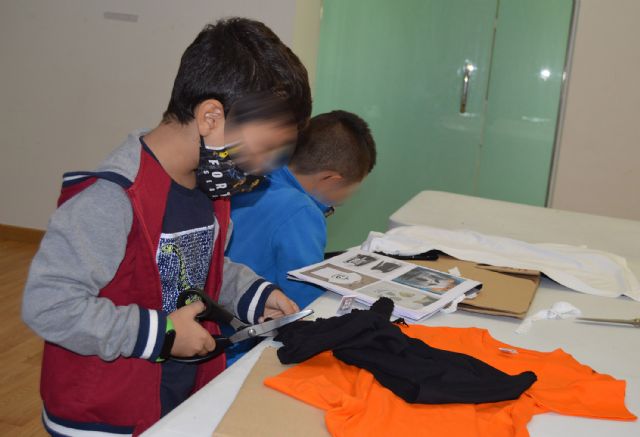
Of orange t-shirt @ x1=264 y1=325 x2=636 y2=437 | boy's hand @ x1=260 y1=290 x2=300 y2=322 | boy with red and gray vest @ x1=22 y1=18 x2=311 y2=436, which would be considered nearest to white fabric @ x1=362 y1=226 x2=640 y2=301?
boy's hand @ x1=260 y1=290 x2=300 y2=322

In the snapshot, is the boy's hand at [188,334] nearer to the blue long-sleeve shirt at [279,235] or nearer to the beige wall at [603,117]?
the blue long-sleeve shirt at [279,235]

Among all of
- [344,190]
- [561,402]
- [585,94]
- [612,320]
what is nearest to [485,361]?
[561,402]

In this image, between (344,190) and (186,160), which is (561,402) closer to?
(186,160)

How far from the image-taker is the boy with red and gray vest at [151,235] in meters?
0.92

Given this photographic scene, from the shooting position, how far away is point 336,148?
5.87ft

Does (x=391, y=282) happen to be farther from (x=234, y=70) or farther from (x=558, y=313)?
(x=234, y=70)

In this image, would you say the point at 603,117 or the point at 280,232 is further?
the point at 603,117

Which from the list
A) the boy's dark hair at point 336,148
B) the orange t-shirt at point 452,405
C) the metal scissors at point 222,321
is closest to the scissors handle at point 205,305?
the metal scissors at point 222,321

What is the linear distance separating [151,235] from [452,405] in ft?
1.71

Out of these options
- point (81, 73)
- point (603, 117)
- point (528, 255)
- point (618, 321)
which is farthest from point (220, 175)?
point (81, 73)

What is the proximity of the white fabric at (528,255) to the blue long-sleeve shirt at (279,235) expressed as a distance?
0.72 feet

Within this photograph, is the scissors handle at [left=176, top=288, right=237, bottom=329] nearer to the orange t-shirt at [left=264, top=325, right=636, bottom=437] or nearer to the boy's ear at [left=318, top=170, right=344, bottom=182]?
the orange t-shirt at [left=264, top=325, right=636, bottom=437]

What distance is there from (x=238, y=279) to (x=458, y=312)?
0.46 meters

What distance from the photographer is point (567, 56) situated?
3.56 metres
